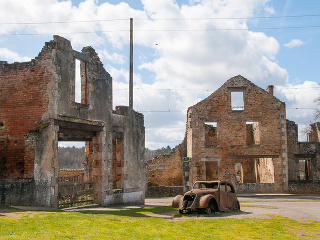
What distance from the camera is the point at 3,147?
14.7 metres

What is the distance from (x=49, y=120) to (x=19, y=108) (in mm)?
1697

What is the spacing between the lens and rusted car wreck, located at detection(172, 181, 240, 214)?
1314 cm

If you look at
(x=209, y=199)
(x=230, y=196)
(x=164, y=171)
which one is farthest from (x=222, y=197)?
(x=164, y=171)

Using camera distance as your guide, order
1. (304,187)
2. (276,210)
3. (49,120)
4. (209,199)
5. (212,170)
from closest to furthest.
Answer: (209,199), (49,120), (276,210), (304,187), (212,170)

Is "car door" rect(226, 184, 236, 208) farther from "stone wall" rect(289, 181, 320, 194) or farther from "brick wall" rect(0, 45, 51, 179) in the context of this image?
"stone wall" rect(289, 181, 320, 194)

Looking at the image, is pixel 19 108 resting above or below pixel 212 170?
above

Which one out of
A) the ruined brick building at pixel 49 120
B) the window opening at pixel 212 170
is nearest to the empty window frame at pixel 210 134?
the window opening at pixel 212 170

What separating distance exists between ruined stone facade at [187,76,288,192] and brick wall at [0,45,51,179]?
1624 cm

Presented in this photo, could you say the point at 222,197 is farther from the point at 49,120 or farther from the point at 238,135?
the point at 238,135

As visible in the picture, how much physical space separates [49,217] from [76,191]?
16.2 ft

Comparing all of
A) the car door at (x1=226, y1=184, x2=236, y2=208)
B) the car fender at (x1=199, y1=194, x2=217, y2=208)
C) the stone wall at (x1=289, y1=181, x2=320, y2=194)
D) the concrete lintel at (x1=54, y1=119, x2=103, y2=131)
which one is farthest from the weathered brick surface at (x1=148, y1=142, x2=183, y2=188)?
the car fender at (x1=199, y1=194, x2=217, y2=208)

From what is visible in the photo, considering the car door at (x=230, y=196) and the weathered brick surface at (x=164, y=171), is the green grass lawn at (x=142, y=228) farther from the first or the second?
the weathered brick surface at (x=164, y=171)

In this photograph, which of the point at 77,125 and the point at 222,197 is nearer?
the point at 222,197

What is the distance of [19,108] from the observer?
47.9 ft
